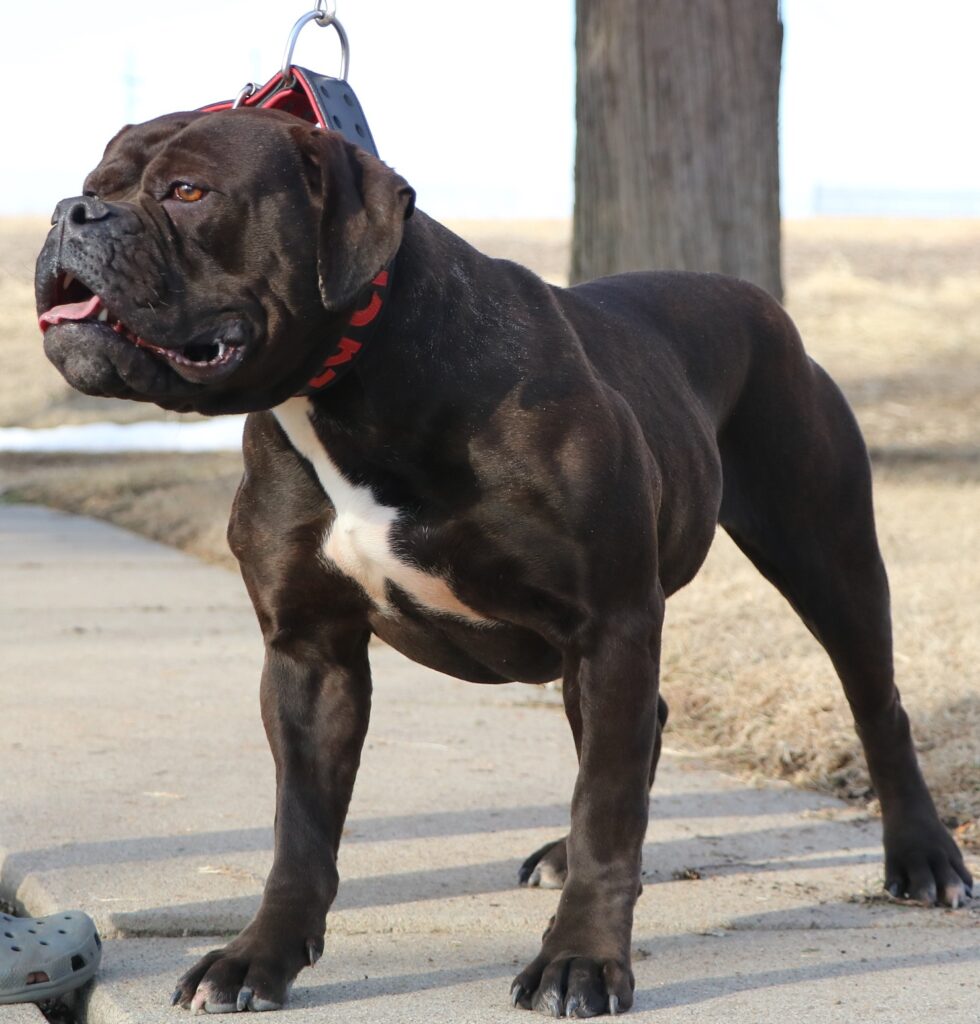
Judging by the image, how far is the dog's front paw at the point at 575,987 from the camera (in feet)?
9.87

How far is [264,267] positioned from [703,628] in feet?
11.7

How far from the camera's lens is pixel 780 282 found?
8945mm

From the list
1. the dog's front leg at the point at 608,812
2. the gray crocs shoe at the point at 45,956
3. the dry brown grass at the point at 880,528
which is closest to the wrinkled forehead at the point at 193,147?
the dry brown grass at the point at 880,528

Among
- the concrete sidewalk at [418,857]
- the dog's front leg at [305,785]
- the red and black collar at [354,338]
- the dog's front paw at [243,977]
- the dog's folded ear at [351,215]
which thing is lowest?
the concrete sidewalk at [418,857]

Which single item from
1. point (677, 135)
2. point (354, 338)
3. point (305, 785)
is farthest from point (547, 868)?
point (677, 135)

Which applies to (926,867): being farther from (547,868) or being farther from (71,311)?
(71,311)

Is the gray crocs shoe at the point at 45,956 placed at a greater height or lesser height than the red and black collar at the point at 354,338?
lesser

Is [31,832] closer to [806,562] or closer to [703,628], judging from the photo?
[806,562]

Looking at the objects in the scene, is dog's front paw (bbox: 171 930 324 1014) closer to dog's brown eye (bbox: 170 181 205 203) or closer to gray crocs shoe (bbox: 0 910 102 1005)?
gray crocs shoe (bbox: 0 910 102 1005)

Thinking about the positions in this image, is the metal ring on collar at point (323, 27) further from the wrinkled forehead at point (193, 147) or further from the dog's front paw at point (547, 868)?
the dog's front paw at point (547, 868)

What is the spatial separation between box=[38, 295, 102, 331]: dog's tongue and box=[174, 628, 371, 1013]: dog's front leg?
84 centimetres

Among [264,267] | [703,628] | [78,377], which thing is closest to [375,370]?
[264,267]

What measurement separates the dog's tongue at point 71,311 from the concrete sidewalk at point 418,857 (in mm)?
1289

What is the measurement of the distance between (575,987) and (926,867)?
137 centimetres
